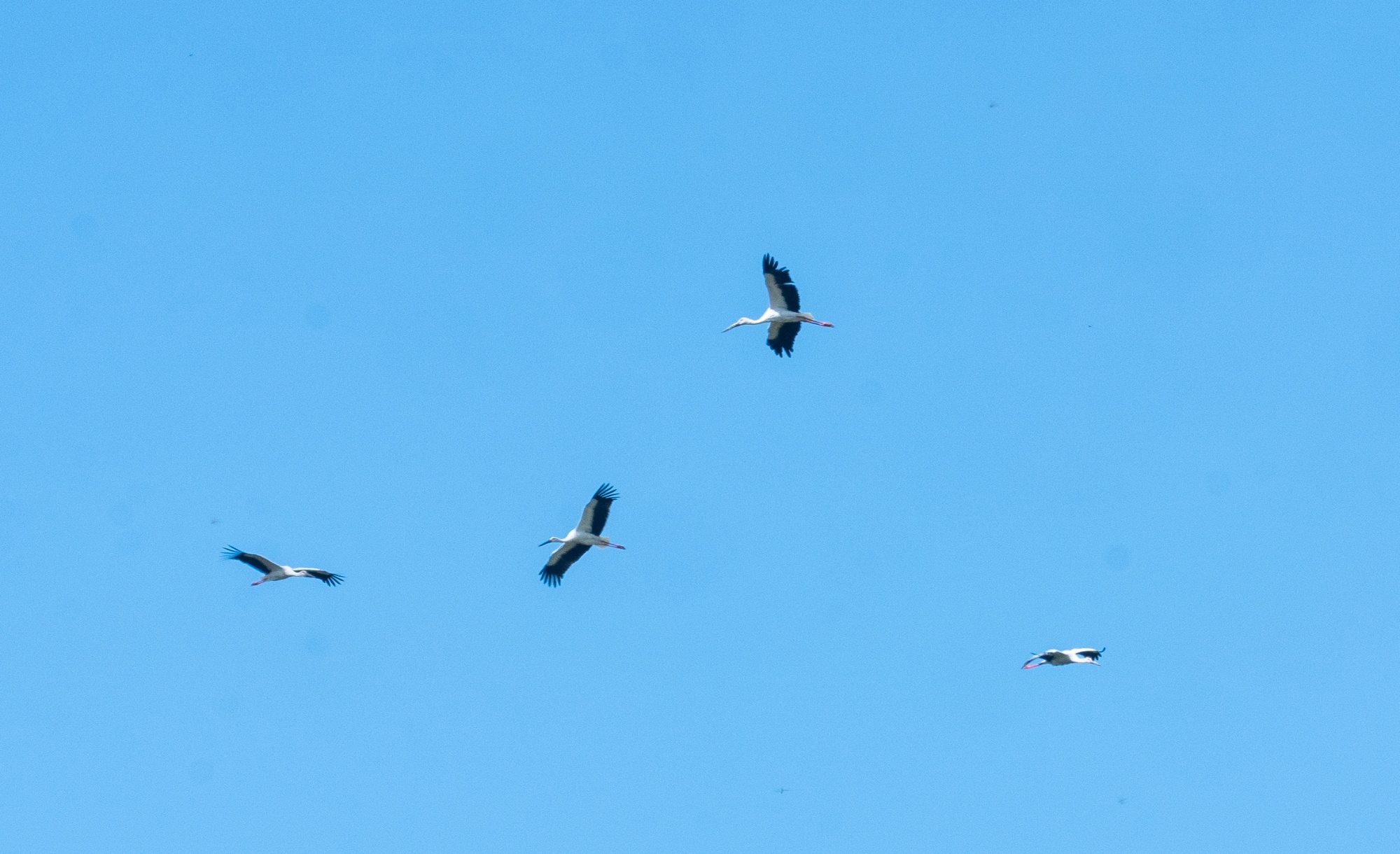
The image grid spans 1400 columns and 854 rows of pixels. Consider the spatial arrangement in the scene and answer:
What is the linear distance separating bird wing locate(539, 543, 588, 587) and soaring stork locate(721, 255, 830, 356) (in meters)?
4.49

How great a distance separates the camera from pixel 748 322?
28750 millimetres

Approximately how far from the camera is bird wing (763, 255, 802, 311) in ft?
89.4

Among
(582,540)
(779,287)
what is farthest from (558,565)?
(779,287)

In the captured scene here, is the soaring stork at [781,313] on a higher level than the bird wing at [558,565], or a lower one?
higher

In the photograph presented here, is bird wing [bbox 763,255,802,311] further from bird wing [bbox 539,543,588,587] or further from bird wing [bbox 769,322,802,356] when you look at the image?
bird wing [bbox 539,543,588,587]

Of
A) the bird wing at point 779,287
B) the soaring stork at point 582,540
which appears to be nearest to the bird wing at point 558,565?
the soaring stork at point 582,540

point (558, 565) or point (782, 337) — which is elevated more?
point (782, 337)

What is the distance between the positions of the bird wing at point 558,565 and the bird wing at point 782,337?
14.3ft

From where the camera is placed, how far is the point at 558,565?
91.7ft

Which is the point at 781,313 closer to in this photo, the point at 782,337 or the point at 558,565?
the point at 782,337

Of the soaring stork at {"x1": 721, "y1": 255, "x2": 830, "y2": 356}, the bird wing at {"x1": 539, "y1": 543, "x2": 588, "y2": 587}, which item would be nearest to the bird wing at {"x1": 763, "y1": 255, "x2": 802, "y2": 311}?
the soaring stork at {"x1": 721, "y1": 255, "x2": 830, "y2": 356}

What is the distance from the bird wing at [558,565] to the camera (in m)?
27.8

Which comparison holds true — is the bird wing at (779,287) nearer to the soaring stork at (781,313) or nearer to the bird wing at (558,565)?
the soaring stork at (781,313)

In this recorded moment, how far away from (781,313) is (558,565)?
527cm
